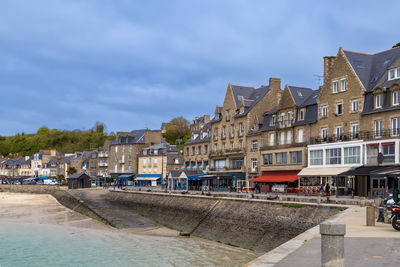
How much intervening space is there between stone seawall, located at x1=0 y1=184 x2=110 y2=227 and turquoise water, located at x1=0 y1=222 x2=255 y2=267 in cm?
852

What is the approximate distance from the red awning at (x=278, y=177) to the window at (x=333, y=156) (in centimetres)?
460

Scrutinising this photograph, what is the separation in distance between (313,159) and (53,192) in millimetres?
51764

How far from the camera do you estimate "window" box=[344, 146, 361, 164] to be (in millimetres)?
39906

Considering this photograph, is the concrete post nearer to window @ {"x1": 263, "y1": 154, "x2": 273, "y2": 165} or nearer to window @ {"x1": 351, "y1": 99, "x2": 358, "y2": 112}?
window @ {"x1": 351, "y1": 99, "x2": 358, "y2": 112}

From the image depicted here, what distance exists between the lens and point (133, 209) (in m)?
50.2

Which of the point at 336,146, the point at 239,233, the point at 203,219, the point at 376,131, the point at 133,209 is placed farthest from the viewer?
the point at 133,209

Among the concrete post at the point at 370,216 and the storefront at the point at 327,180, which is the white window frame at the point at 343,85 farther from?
the concrete post at the point at 370,216

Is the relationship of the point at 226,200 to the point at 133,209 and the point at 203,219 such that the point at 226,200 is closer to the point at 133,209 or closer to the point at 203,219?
the point at 203,219

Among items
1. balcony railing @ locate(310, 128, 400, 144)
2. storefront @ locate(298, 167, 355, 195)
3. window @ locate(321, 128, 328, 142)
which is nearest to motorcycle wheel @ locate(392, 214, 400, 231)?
balcony railing @ locate(310, 128, 400, 144)

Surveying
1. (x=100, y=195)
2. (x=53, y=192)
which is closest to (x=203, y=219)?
(x=100, y=195)

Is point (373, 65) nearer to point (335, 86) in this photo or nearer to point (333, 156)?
point (335, 86)

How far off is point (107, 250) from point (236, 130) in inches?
1437

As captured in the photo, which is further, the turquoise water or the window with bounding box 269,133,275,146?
the window with bounding box 269,133,275,146

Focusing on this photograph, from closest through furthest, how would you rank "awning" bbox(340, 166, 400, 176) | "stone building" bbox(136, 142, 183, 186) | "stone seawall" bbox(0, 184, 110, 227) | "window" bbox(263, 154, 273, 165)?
"awning" bbox(340, 166, 400, 176) → "stone seawall" bbox(0, 184, 110, 227) → "window" bbox(263, 154, 273, 165) → "stone building" bbox(136, 142, 183, 186)
